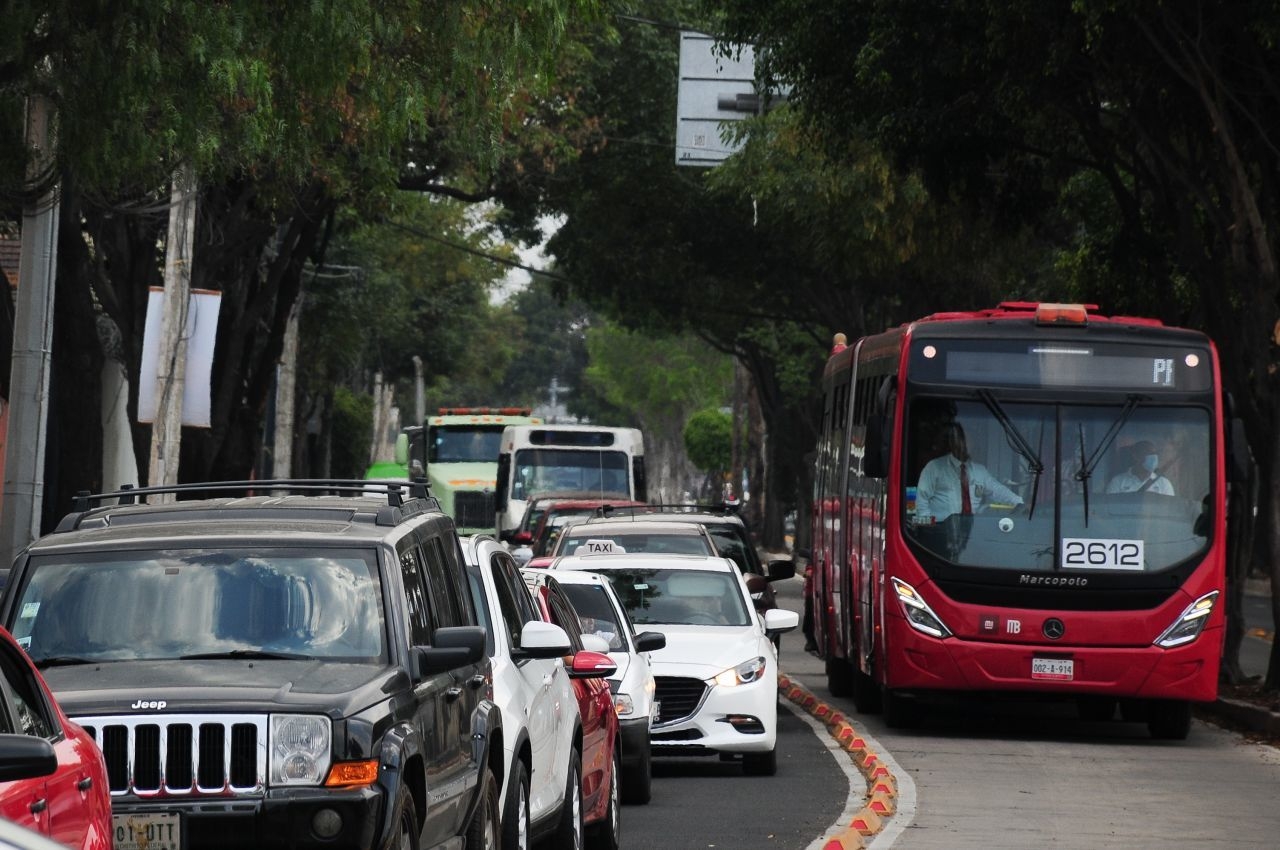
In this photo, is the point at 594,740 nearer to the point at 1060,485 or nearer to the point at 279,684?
the point at 279,684

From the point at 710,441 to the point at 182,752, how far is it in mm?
87418

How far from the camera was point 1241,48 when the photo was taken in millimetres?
19250

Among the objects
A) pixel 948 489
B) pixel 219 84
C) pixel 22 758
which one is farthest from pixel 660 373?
pixel 22 758

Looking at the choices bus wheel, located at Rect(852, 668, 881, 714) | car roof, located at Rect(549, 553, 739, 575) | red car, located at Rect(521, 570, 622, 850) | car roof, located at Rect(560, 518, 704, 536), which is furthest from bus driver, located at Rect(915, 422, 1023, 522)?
red car, located at Rect(521, 570, 622, 850)

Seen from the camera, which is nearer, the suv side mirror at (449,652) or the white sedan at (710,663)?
the suv side mirror at (449,652)

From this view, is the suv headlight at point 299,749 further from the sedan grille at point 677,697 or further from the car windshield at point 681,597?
the car windshield at point 681,597

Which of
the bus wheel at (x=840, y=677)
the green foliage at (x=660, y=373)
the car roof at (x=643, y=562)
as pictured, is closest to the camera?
the car roof at (x=643, y=562)

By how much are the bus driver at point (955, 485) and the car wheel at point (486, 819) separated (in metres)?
9.09

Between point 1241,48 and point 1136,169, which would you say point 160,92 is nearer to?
point 1241,48

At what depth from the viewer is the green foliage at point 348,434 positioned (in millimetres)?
72125

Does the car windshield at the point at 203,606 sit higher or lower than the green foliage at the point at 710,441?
lower

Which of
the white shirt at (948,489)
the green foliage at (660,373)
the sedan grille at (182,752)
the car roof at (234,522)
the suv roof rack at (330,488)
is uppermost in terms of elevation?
the green foliage at (660,373)

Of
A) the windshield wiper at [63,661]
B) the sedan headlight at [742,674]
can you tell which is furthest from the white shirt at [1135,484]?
the windshield wiper at [63,661]

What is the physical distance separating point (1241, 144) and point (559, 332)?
117m
